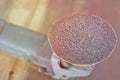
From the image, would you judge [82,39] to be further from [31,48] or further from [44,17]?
[44,17]

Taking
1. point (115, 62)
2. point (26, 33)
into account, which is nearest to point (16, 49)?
point (26, 33)

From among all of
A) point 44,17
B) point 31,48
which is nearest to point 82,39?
point 31,48

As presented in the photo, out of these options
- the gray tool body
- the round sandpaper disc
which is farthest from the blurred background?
the round sandpaper disc

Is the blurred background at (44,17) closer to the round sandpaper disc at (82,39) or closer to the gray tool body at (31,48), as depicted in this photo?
the gray tool body at (31,48)

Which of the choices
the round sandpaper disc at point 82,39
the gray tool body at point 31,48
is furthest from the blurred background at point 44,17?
the round sandpaper disc at point 82,39

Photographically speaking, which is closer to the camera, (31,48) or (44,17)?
(31,48)

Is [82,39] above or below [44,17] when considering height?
above

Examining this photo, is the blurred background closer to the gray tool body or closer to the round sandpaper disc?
the gray tool body
